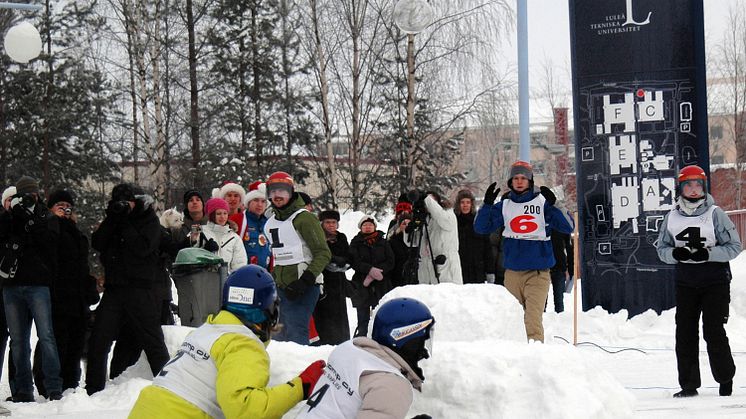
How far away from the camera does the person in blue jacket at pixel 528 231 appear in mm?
9062

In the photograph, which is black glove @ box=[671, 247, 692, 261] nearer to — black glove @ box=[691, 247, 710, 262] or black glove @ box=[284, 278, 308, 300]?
black glove @ box=[691, 247, 710, 262]

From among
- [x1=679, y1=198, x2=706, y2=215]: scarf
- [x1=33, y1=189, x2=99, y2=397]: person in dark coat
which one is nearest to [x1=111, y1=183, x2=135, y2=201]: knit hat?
[x1=33, y1=189, x2=99, y2=397]: person in dark coat

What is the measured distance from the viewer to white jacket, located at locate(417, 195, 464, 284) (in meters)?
11.1

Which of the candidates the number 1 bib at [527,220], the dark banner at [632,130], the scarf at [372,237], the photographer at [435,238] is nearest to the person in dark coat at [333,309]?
the scarf at [372,237]

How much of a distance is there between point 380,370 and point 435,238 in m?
7.34

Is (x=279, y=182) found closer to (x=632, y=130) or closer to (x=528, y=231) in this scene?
(x=528, y=231)

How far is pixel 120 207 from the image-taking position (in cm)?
801

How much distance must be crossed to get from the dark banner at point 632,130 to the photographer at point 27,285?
7599 millimetres

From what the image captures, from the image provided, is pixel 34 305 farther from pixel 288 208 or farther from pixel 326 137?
pixel 326 137

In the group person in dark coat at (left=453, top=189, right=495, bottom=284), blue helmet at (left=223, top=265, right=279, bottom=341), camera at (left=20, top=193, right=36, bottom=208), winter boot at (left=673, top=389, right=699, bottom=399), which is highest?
camera at (left=20, top=193, right=36, bottom=208)

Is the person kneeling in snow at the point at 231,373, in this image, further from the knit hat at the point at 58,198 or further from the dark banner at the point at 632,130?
the dark banner at the point at 632,130

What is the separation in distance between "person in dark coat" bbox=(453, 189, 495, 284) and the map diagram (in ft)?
5.80

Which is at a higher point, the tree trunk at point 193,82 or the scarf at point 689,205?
the tree trunk at point 193,82

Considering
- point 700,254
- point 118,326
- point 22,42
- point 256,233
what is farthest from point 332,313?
point 22,42
